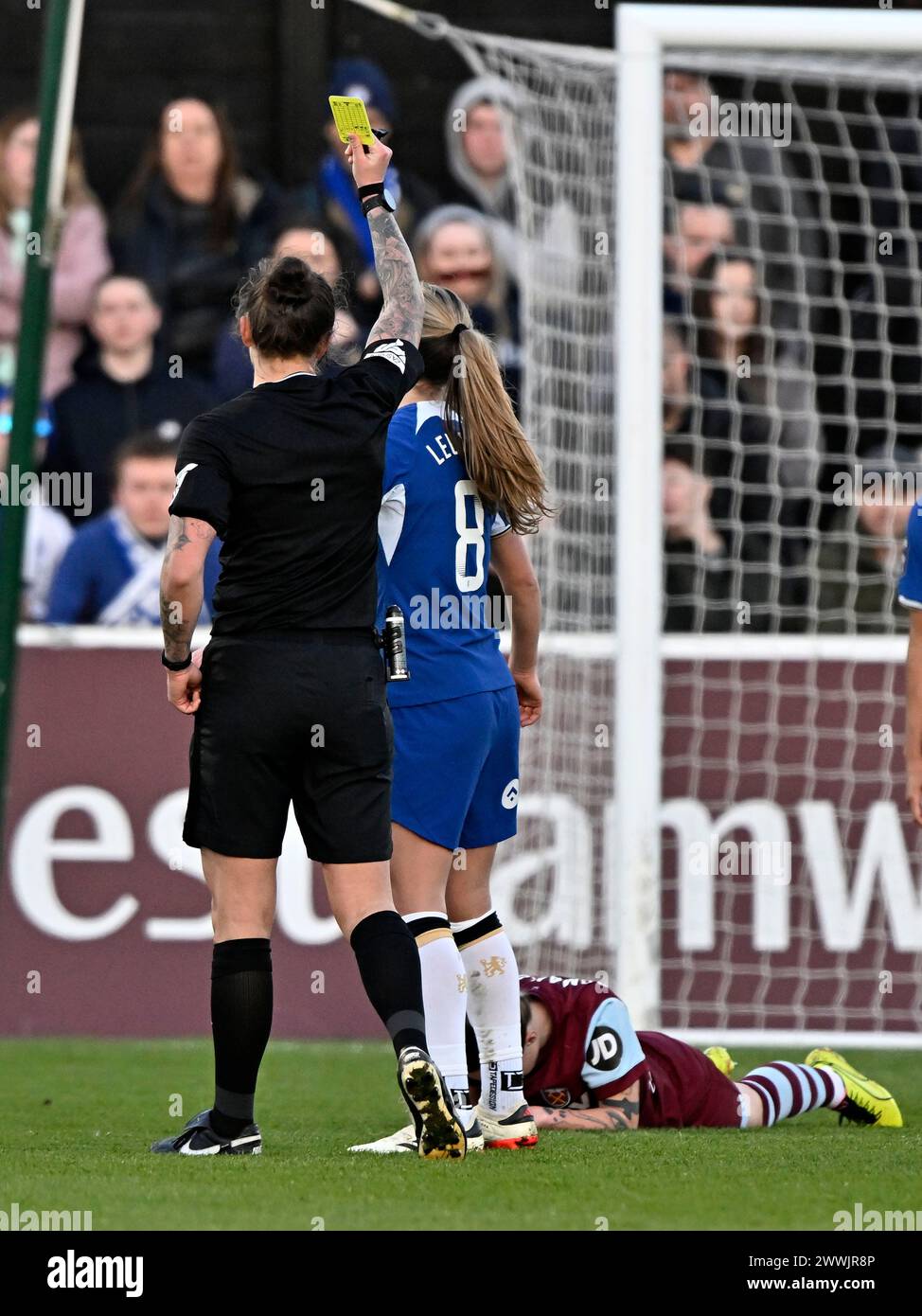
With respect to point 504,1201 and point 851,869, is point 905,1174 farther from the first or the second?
point 851,869

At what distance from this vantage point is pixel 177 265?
28.1 ft

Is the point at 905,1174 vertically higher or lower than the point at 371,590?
lower

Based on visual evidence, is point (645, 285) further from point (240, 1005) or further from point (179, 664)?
point (240, 1005)

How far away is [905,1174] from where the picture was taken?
4133 millimetres

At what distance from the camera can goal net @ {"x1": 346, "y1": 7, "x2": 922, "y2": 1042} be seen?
756 cm

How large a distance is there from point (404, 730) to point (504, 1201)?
1168mm

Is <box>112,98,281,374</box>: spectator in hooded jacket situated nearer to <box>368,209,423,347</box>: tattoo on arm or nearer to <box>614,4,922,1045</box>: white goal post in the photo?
<box>614,4,922,1045</box>: white goal post

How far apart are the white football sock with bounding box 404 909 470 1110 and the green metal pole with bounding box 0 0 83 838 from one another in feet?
5.88

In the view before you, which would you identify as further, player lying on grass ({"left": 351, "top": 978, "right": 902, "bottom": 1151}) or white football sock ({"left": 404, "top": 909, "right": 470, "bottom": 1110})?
player lying on grass ({"left": 351, "top": 978, "right": 902, "bottom": 1151})

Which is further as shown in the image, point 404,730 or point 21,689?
point 21,689

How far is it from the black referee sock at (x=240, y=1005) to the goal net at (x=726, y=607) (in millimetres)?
2951

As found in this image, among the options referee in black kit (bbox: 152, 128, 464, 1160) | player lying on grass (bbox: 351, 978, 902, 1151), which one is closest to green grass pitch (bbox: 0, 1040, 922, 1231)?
player lying on grass (bbox: 351, 978, 902, 1151)
